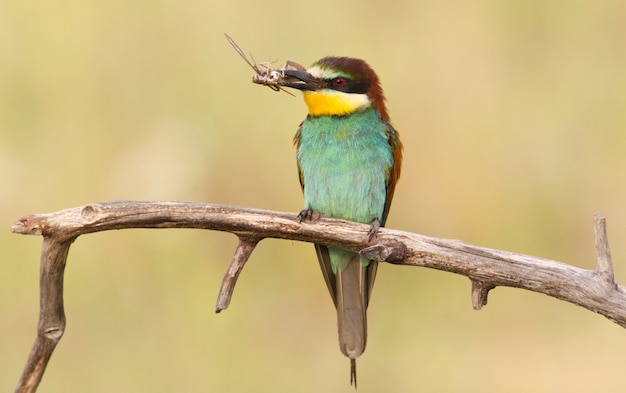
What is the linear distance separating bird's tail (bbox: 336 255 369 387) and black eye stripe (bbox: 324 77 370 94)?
53 centimetres

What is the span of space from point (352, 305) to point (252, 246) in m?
0.75

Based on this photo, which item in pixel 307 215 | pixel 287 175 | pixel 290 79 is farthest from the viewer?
pixel 287 175

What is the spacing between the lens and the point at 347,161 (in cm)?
328

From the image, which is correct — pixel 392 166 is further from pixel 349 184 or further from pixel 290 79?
pixel 290 79

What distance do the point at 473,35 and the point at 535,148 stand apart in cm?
57

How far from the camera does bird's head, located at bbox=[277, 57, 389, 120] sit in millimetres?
3232

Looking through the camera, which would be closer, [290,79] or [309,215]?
[309,215]

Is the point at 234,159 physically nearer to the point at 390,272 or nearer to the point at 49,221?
the point at 390,272

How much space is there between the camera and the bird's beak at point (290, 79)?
126 inches

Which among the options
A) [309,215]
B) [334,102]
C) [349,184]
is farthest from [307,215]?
[334,102]

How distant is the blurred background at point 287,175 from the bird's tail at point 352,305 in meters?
0.53

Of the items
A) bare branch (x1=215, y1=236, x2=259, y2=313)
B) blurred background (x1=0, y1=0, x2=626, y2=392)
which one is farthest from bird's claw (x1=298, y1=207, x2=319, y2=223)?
blurred background (x1=0, y1=0, x2=626, y2=392)

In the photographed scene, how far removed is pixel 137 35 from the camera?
15.0 feet

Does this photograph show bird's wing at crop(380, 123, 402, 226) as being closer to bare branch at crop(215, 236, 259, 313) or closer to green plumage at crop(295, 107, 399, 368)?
green plumage at crop(295, 107, 399, 368)
